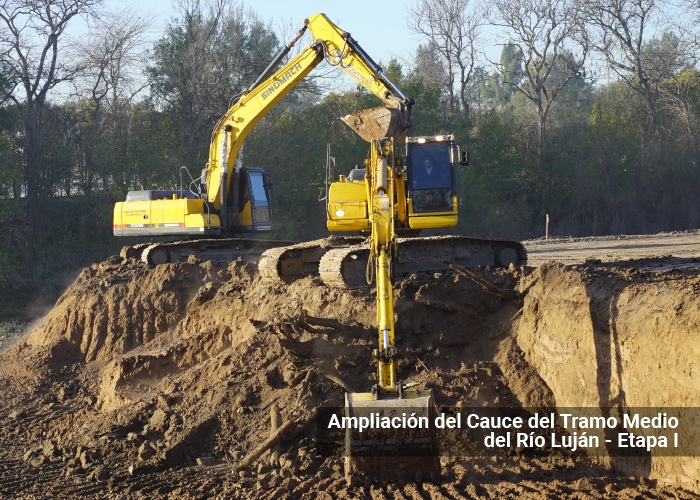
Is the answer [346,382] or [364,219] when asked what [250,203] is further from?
[346,382]

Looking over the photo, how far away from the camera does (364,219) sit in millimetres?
12773

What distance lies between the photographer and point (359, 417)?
7262mm

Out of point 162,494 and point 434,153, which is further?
point 434,153

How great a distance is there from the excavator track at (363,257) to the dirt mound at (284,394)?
0.31 m

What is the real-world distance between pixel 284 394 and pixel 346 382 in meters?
0.65

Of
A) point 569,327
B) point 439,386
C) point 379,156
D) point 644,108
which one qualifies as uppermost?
point 644,108

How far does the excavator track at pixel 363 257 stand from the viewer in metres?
11.1

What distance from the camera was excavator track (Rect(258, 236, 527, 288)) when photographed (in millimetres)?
11117

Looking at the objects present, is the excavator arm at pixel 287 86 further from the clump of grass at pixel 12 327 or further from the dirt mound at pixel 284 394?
the clump of grass at pixel 12 327

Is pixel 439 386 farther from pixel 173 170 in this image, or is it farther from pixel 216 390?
pixel 173 170

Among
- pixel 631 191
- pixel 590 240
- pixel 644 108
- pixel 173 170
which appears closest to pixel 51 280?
pixel 173 170

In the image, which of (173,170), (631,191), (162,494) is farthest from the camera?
(631,191)

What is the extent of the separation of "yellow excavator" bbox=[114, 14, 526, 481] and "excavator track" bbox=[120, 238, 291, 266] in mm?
23

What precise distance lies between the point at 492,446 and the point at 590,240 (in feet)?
57.8
